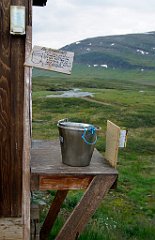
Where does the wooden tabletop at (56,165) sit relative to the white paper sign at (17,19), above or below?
below

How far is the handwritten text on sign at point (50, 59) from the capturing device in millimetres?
3910

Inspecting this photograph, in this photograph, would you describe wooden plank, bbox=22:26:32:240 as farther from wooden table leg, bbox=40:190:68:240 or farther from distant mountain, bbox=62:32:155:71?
distant mountain, bbox=62:32:155:71

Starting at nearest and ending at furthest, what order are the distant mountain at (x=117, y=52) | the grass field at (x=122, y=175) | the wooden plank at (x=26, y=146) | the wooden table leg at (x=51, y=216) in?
the wooden plank at (x=26, y=146)
the wooden table leg at (x=51, y=216)
the grass field at (x=122, y=175)
the distant mountain at (x=117, y=52)

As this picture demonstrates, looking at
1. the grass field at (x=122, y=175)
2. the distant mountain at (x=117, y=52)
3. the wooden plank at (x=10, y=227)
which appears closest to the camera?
the wooden plank at (x=10, y=227)

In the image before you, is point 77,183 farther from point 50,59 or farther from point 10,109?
point 50,59

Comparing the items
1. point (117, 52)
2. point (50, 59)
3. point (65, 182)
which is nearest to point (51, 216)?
point (65, 182)

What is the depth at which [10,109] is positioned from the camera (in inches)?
175

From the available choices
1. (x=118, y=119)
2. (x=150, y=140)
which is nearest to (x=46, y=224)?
(x=150, y=140)

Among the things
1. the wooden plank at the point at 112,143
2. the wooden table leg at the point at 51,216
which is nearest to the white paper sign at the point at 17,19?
the wooden plank at the point at 112,143

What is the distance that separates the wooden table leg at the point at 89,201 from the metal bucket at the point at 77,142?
0.32 metres

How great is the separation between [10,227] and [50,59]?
6.98 feet

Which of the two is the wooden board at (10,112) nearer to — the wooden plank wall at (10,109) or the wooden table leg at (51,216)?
the wooden plank wall at (10,109)

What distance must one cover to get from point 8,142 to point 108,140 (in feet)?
3.89

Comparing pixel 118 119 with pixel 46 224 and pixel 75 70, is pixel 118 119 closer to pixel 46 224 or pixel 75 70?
pixel 46 224
